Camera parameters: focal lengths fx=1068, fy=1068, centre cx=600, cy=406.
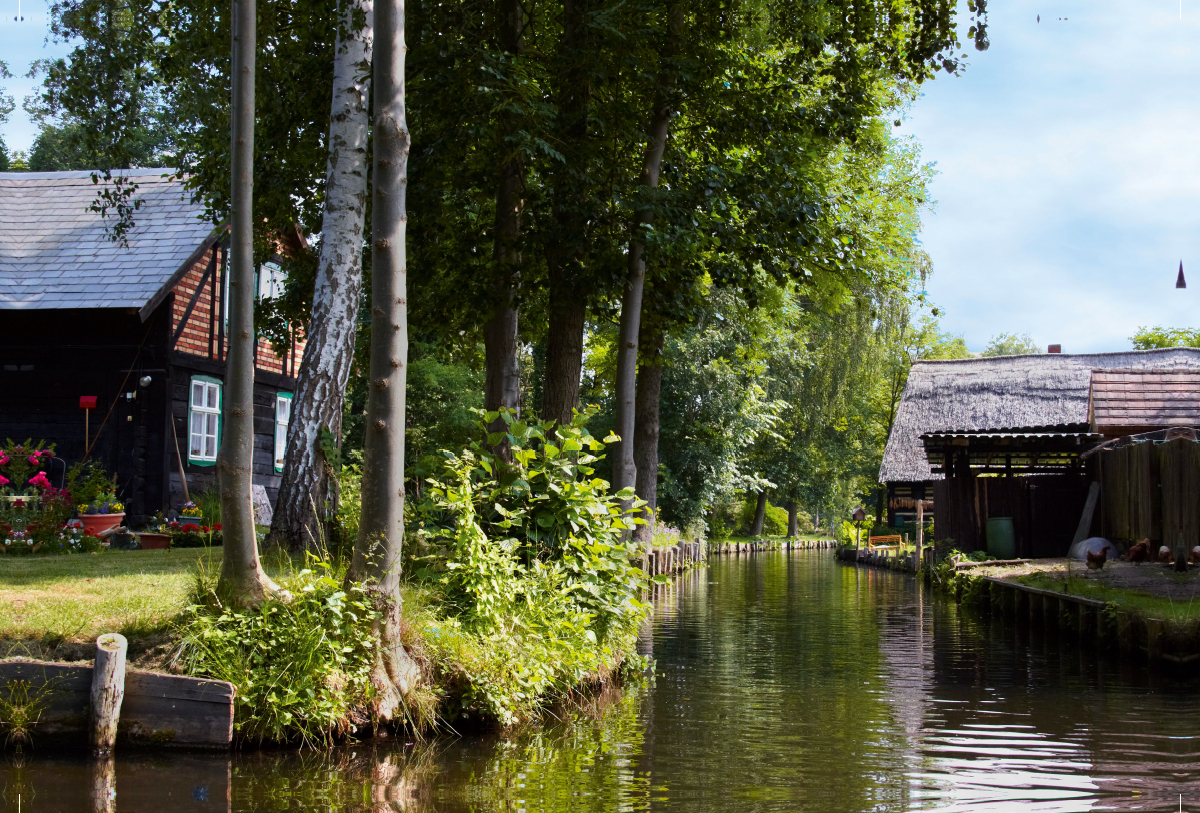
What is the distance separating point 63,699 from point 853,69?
13.0 m

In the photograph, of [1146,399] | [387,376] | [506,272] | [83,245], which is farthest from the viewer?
[83,245]

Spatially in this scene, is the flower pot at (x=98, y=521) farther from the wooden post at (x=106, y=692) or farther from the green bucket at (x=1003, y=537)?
the green bucket at (x=1003, y=537)

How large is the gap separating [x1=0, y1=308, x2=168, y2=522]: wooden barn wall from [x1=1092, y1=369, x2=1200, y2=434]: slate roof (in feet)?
58.3

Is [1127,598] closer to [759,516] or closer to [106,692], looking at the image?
[106,692]

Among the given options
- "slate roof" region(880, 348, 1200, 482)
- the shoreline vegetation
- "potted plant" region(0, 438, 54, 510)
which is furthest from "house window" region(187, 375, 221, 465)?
"slate roof" region(880, 348, 1200, 482)

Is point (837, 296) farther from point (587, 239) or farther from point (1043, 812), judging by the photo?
point (1043, 812)

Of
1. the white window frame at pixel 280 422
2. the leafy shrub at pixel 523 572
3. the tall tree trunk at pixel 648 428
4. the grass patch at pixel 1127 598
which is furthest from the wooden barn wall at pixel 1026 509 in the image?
the white window frame at pixel 280 422

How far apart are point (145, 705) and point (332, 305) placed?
5.44 m

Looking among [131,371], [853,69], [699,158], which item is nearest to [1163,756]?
[853,69]

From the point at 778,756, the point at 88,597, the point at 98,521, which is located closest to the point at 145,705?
the point at 88,597

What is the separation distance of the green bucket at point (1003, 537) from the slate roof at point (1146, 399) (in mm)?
3825

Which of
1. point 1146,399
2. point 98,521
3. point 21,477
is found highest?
point 1146,399

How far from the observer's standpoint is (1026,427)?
70.1 feet

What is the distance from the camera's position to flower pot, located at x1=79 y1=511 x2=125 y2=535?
47.2ft
